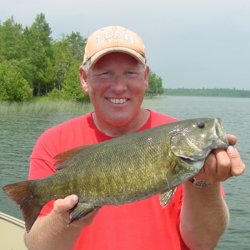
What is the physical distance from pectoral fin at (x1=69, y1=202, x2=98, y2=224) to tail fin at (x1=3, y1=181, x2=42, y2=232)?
1.03 ft

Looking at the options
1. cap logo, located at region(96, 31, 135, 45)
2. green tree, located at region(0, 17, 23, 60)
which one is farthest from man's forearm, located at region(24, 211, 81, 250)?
green tree, located at region(0, 17, 23, 60)

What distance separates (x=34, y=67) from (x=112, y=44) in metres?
65.7

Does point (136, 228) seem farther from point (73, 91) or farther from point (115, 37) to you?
Result: point (73, 91)

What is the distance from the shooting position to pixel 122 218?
3.46 meters

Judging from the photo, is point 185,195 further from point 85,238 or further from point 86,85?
point 86,85

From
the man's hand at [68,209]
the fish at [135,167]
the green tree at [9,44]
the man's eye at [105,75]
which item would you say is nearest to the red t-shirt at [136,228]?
the man's hand at [68,209]

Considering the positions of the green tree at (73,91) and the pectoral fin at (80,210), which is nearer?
the pectoral fin at (80,210)

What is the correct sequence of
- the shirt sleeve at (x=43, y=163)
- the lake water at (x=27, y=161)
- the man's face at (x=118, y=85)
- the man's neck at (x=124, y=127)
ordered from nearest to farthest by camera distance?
the man's face at (x=118, y=85) < the shirt sleeve at (x=43, y=163) < the man's neck at (x=124, y=127) < the lake water at (x=27, y=161)

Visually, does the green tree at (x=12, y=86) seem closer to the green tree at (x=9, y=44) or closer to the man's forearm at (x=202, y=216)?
the green tree at (x=9, y=44)

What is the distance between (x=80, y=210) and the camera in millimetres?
2975

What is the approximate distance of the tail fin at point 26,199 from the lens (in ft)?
10.5

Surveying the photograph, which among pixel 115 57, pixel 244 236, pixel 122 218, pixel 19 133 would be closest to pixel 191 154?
pixel 122 218

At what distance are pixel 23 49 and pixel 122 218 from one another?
68.9 meters

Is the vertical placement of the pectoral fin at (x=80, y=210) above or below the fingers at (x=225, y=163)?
below
